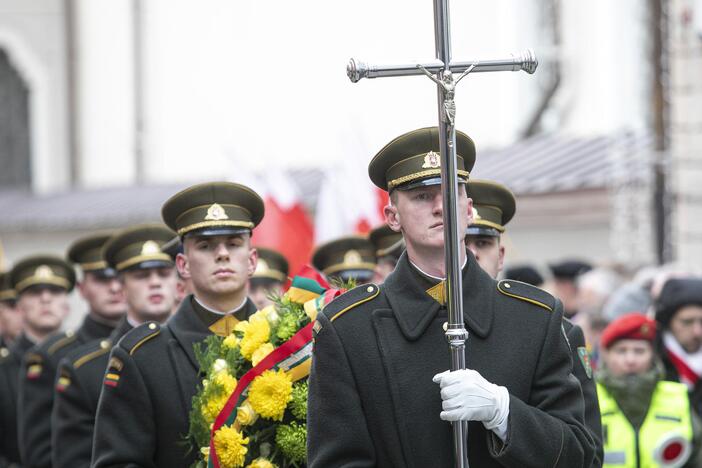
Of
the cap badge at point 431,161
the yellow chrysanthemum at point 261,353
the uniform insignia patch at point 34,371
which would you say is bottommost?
the uniform insignia patch at point 34,371

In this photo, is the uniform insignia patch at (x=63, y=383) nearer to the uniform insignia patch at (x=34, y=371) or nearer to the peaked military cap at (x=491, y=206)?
the uniform insignia patch at (x=34, y=371)

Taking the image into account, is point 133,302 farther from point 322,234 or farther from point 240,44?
point 240,44

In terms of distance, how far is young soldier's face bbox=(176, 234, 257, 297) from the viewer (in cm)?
585

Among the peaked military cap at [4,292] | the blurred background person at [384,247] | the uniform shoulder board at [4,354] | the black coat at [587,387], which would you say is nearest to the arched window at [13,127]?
the peaked military cap at [4,292]

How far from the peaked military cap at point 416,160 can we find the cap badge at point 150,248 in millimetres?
2810

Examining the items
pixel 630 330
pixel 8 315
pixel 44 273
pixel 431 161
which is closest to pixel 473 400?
pixel 431 161

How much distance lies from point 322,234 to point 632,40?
912cm

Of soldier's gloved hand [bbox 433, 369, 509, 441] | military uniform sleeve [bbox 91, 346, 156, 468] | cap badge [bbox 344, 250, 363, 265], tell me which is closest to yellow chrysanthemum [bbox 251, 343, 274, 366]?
military uniform sleeve [bbox 91, 346, 156, 468]

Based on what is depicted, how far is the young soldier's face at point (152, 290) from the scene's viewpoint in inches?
277

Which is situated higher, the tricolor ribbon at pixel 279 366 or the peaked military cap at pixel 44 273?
the peaked military cap at pixel 44 273

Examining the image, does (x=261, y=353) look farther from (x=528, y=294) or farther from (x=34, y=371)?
Answer: (x=34, y=371)

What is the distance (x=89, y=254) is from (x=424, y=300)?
4432mm

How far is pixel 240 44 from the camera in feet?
82.5

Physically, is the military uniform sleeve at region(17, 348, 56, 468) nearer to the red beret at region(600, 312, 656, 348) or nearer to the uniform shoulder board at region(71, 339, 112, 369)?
the uniform shoulder board at region(71, 339, 112, 369)
